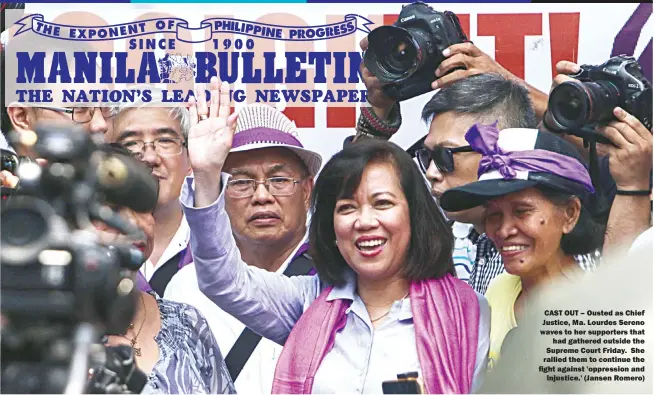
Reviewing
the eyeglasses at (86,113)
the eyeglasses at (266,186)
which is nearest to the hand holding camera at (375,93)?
the eyeglasses at (266,186)

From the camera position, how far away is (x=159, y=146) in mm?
3938

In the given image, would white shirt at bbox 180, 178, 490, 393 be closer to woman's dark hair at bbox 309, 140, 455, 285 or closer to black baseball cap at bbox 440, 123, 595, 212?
woman's dark hair at bbox 309, 140, 455, 285

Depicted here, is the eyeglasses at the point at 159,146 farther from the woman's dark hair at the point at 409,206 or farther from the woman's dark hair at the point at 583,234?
the woman's dark hair at the point at 583,234

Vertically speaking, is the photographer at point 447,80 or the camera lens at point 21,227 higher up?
the photographer at point 447,80

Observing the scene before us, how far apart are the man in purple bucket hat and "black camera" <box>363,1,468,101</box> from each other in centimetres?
40

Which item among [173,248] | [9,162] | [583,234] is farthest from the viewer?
[173,248]

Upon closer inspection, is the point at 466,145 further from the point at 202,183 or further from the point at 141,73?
the point at 141,73

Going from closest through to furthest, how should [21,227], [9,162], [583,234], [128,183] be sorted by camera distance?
[21,227], [128,183], [9,162], [583,234]

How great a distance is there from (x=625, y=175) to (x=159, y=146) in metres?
1.72

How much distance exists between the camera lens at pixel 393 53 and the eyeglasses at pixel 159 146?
0.77 metres

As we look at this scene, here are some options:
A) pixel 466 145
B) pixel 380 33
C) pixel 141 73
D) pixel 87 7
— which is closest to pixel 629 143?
pixel 466 145

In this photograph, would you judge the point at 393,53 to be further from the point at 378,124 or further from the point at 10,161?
the point at 10,161

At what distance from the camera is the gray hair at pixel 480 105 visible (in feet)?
13.0

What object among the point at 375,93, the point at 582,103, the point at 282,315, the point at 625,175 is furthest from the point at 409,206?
the point at 625,175
